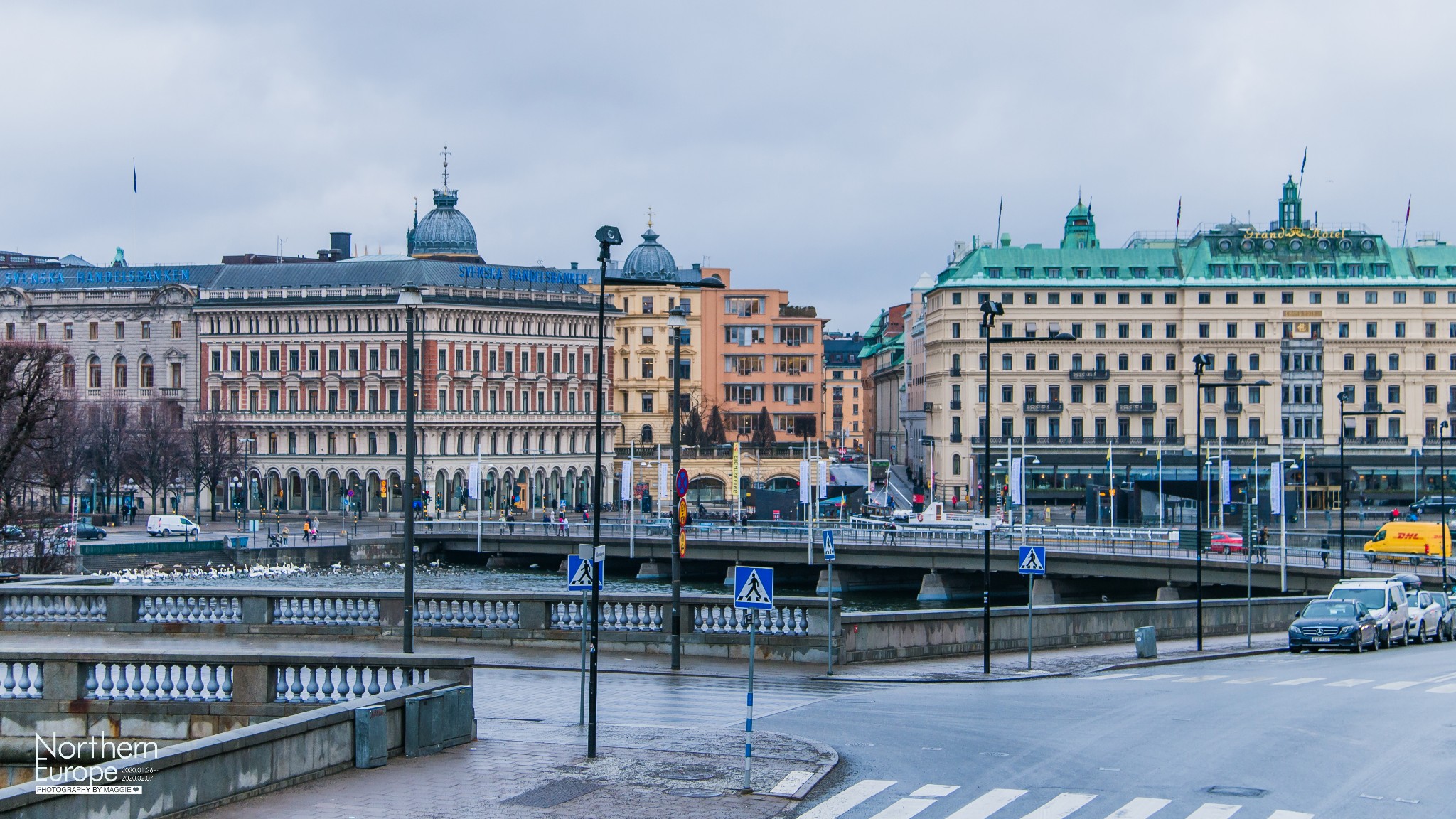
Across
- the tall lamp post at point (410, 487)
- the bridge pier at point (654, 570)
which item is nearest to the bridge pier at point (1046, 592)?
the bridge pier at point (654, 570)

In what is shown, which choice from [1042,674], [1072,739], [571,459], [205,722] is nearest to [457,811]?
[205,722]

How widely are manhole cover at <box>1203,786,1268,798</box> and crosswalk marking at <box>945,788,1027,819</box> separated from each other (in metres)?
2.39

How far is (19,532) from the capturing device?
7581 centimetres

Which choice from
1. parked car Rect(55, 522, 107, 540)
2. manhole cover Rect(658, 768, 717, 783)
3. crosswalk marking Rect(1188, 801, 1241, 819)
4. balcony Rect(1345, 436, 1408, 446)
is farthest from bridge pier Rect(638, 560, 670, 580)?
crosswalk marking Rect(1188, 801, 1241, 819)

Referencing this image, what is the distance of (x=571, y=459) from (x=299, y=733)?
402ft

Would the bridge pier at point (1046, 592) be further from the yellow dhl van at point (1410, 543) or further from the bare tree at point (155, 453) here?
the bare tree at point (155, 453)

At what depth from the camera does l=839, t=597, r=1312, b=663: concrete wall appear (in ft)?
122

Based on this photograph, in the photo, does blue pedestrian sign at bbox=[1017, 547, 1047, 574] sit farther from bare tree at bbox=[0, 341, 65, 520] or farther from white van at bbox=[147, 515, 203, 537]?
white van at bbox=[147, 515, 203, 537]

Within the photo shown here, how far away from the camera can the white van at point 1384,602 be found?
47.6 m

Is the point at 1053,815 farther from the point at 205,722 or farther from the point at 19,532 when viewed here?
the point at 19,532

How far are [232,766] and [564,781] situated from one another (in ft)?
13.7

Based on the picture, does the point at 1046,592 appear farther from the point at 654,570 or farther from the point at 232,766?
the point at 232,766

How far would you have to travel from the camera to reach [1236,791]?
73.9 feet

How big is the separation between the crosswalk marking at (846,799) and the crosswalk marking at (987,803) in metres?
1.27
